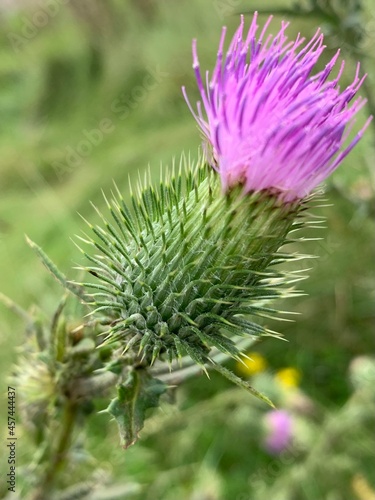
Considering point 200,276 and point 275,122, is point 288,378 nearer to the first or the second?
point 200,276

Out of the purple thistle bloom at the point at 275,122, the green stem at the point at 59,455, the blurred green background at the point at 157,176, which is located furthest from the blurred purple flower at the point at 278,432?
the purple thistle bloom at the point at 275,122

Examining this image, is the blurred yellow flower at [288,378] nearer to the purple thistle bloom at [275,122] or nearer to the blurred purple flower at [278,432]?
the blurred purple flower at [278,432]

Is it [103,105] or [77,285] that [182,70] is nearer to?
[103,105]

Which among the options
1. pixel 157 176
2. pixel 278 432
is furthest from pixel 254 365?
pixel 157 176

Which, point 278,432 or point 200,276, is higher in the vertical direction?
point 200,276

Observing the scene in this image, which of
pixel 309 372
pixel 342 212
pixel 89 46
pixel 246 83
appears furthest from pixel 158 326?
pixel 89 46

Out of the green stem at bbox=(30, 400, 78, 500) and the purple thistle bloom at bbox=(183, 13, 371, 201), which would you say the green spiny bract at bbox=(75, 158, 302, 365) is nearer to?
the purple thistle bloom at bbox=(183, 13, 371, 201)

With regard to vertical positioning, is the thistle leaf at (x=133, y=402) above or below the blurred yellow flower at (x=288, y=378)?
above
